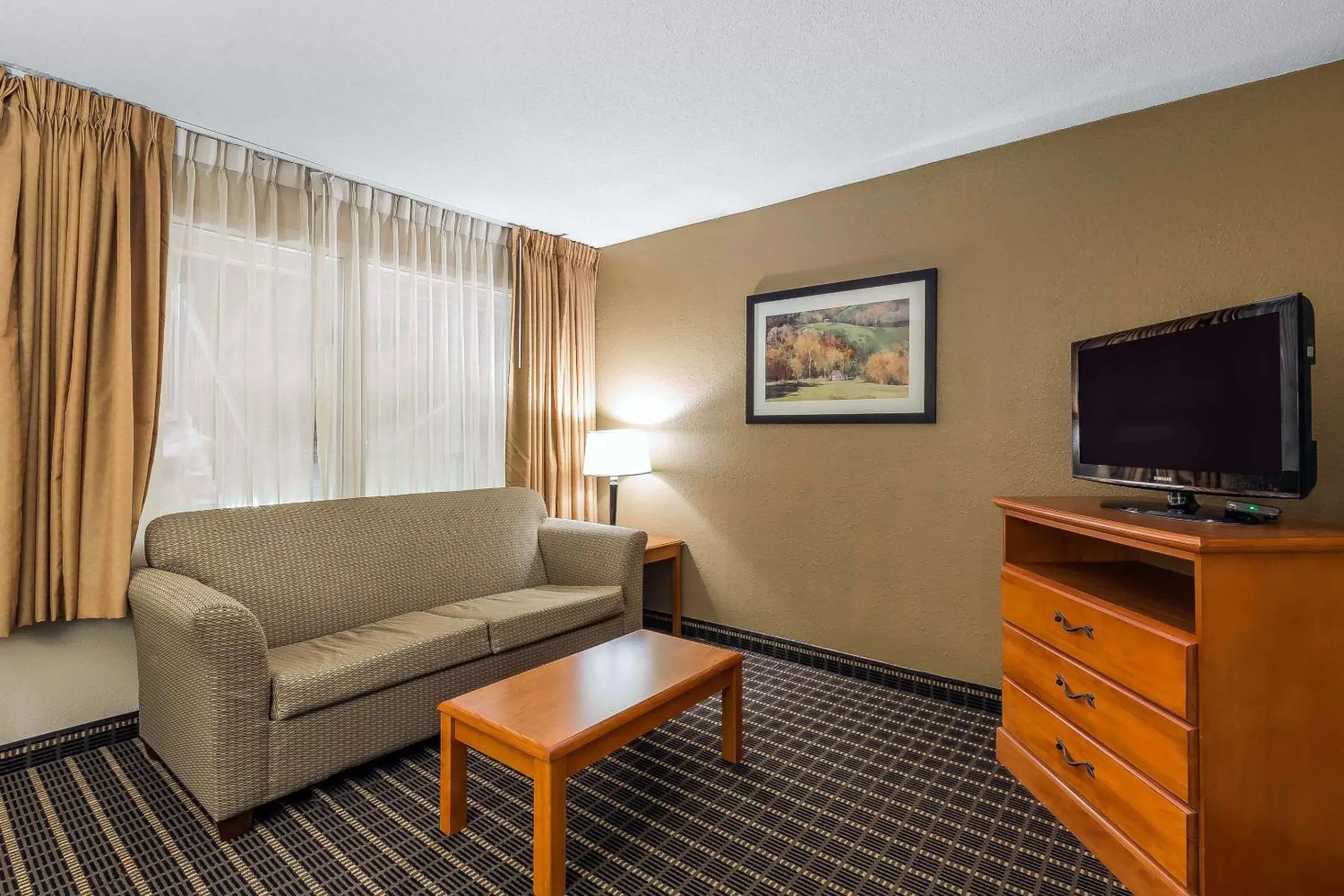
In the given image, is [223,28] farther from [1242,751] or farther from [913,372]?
[1242,751]

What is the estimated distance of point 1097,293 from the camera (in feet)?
8.51

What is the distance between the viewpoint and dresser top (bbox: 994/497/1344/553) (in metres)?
1.49

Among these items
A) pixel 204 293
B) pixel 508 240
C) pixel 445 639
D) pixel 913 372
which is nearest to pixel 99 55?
pixel 204 293

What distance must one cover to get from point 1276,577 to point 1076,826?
905 mm

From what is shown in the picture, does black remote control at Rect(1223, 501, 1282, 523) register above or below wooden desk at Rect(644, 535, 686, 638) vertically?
above

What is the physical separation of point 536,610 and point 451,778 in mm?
954

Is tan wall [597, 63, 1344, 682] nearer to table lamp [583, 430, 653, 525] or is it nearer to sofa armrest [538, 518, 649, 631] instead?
table lamp [583, 430, 653, 525]

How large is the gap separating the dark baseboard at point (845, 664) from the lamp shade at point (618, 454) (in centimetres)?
94

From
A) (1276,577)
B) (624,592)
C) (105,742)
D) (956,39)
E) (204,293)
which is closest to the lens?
(1276,577)

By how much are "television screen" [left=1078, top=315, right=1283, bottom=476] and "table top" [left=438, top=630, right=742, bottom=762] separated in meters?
1.47

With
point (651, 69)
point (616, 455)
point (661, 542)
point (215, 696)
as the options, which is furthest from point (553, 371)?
point (215, 696)

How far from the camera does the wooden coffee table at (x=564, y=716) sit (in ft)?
5.44

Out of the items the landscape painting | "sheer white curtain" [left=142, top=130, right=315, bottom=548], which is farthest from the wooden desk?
"sheer white curtain" [left=142, top=130, right=315, bottom=548]

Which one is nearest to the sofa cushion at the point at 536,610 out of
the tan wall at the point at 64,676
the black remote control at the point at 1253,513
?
the tan wall at the point at 64,676
